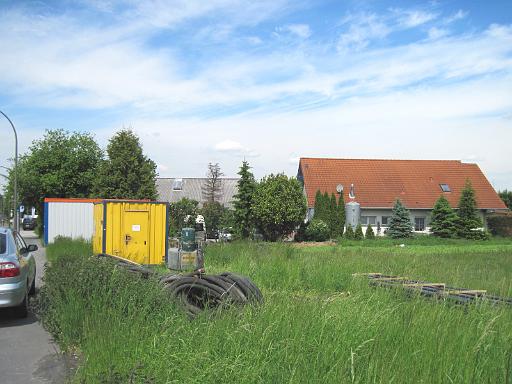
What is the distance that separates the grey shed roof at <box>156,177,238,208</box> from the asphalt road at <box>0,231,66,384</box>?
6448 centimetres

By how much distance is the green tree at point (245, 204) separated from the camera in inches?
1495

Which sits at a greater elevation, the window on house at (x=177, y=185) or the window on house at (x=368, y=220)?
the window on house at (x=177, y=185)

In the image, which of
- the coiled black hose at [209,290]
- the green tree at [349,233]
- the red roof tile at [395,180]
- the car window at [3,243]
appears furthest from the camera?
the red roof tile at [395,180]

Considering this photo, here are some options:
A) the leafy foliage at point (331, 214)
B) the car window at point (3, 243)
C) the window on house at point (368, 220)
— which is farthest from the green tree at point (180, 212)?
the car window at point (3, 243)

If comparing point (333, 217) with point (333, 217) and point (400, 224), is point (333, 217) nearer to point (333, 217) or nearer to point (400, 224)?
point (333, 217)

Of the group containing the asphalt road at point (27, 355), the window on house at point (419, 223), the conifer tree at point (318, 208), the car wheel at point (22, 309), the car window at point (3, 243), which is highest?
the conifer tree at point (318, 208)

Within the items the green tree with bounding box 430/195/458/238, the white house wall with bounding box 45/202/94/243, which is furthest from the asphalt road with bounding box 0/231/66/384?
the green tree with bounding box 430/195/458/238

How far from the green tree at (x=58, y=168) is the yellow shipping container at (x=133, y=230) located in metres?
28.0

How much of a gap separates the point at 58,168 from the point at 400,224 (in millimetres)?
27123

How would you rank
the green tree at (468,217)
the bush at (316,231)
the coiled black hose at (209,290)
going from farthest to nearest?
the green tree at (468,217), the bush at (316,231), the coiled black hose at (209,290)

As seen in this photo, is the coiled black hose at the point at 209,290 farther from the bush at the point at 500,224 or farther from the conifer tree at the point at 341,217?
the bush at the point at 500,224

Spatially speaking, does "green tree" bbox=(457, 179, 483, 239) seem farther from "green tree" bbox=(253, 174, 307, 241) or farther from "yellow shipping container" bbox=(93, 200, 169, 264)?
"yellow shipping container" bbox=(93, 200, 169, 264)

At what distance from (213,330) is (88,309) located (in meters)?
2.10

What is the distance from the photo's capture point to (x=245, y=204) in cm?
3812
